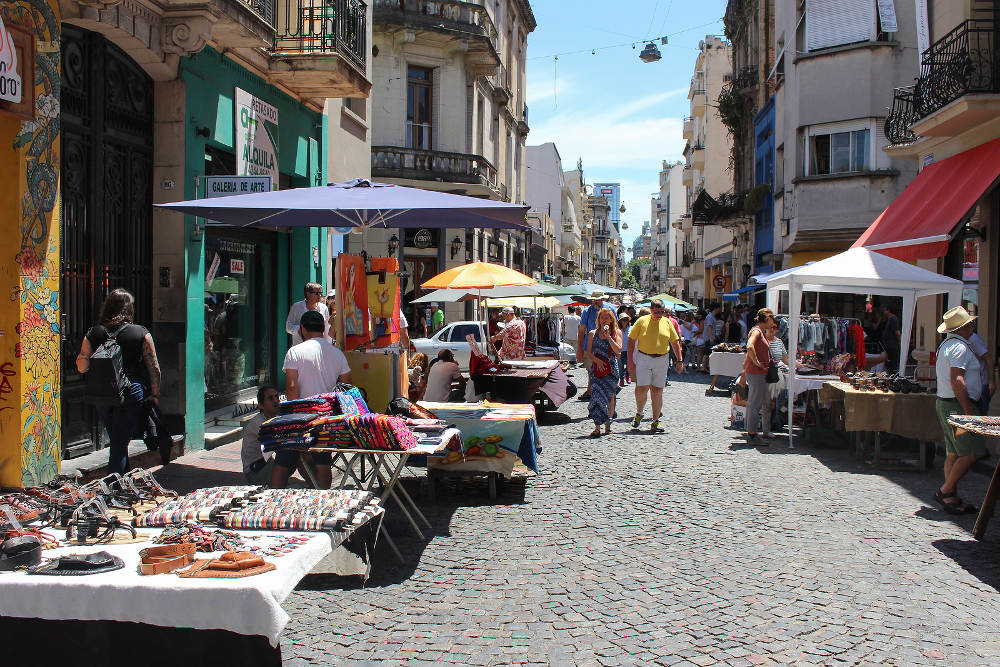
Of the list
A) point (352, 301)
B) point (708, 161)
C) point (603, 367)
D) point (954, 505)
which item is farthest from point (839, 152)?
point (708, 161)

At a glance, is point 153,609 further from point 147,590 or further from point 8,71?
point 8,71

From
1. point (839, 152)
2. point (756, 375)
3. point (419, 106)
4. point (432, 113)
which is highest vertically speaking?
point (419, 106)

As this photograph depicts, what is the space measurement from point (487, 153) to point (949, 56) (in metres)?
20.5

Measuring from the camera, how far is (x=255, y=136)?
1151 cm

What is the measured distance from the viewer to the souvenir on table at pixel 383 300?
896cm

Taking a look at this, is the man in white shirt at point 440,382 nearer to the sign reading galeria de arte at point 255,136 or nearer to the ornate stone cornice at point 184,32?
the sign reading galeria de arte at point 255,136

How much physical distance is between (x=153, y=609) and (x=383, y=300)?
579 centimetres

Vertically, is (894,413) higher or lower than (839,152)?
lower

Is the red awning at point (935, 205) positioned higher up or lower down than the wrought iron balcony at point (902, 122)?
lower down

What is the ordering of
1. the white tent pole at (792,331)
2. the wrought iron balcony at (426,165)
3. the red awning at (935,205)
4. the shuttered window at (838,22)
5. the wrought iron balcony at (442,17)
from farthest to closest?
1. the wrought iron balcony at (426,165)
2. the wrought iron balcony at (442,17)
3. the shuttered window at (838,22)
4. the red awning at (935,205)
5. the white tent pole at (792,331)

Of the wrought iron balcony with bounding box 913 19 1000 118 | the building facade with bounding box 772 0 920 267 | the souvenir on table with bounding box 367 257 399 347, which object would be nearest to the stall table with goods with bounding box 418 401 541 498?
the souvenir on table with bounding box 367 257 399 347

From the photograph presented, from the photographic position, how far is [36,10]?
22.5 feet

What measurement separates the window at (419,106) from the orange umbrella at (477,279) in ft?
45.7

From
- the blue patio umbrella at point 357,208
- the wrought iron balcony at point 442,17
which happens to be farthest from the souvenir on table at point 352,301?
the wrought iron balcony at point 442,17
